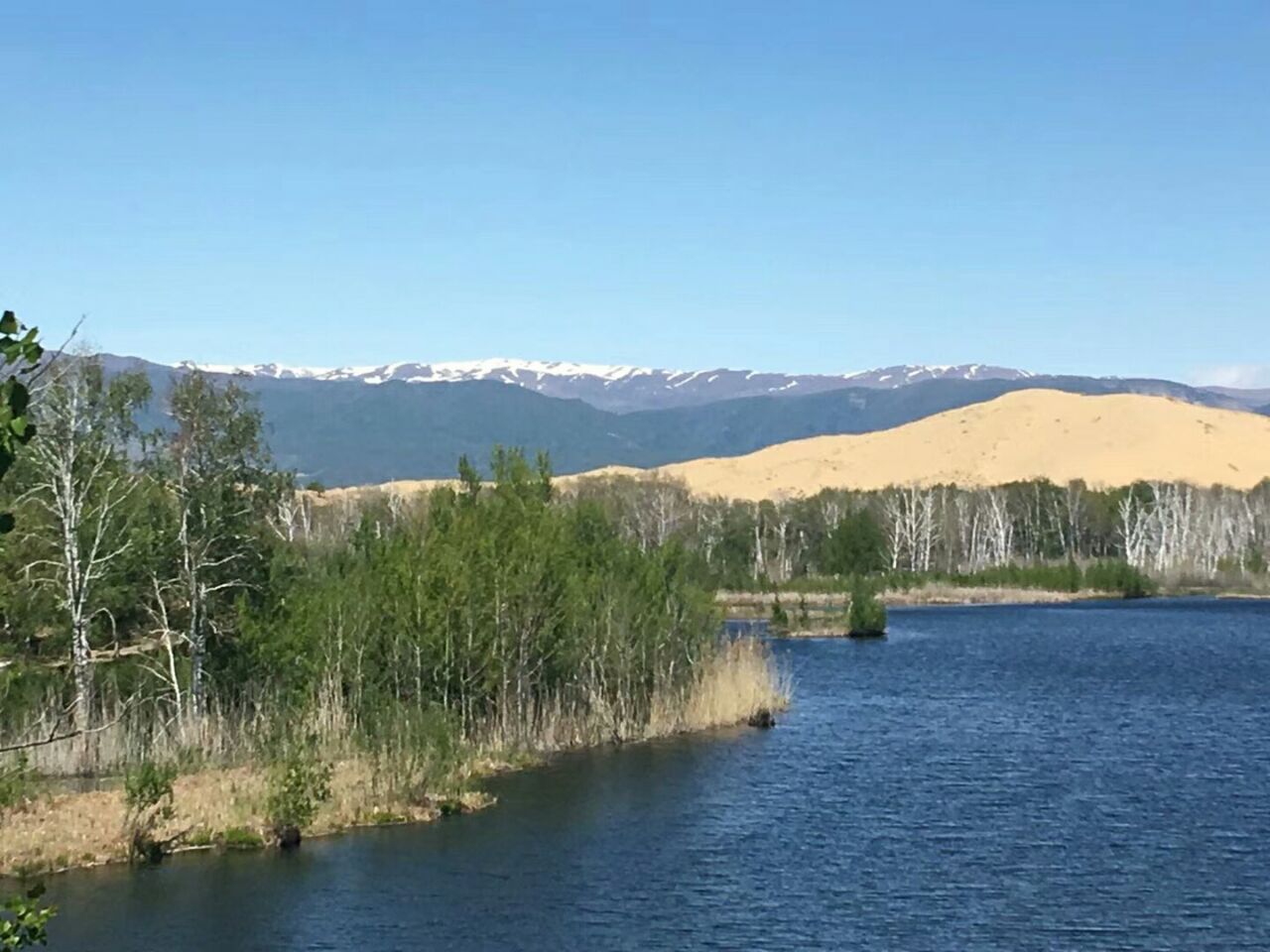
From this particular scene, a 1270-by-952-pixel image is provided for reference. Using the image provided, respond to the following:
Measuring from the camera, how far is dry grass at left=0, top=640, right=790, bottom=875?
88.8 feet

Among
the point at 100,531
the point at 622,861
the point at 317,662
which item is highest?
the point at 100,531

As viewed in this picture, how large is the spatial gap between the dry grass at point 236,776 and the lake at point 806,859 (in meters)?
0.66

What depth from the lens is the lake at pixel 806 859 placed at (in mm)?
23203

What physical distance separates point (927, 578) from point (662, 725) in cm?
6948

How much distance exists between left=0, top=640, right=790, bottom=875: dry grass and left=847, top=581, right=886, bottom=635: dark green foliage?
34.3 m

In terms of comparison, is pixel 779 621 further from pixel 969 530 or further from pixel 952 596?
pixel 969 530

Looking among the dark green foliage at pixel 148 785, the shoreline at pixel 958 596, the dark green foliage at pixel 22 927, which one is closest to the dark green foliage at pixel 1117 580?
the shoreline at pixel 958 596

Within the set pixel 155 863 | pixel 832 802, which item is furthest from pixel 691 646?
pixel 155 863

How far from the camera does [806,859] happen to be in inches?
1083

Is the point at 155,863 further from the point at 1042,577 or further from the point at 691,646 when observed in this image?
the point at 1042,577

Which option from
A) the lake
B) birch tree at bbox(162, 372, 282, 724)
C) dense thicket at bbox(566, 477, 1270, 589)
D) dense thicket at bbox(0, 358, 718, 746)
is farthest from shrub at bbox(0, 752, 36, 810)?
dense thicket at bbox(566, 477, 1270, 589)

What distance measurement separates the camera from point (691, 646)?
43375 millimetres

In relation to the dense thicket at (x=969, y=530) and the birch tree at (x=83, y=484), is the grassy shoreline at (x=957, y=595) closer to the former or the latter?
the dense thicket at (x=969, y=530)

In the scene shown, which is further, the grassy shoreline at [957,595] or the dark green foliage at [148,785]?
the grassy shoreline at [957,595]
